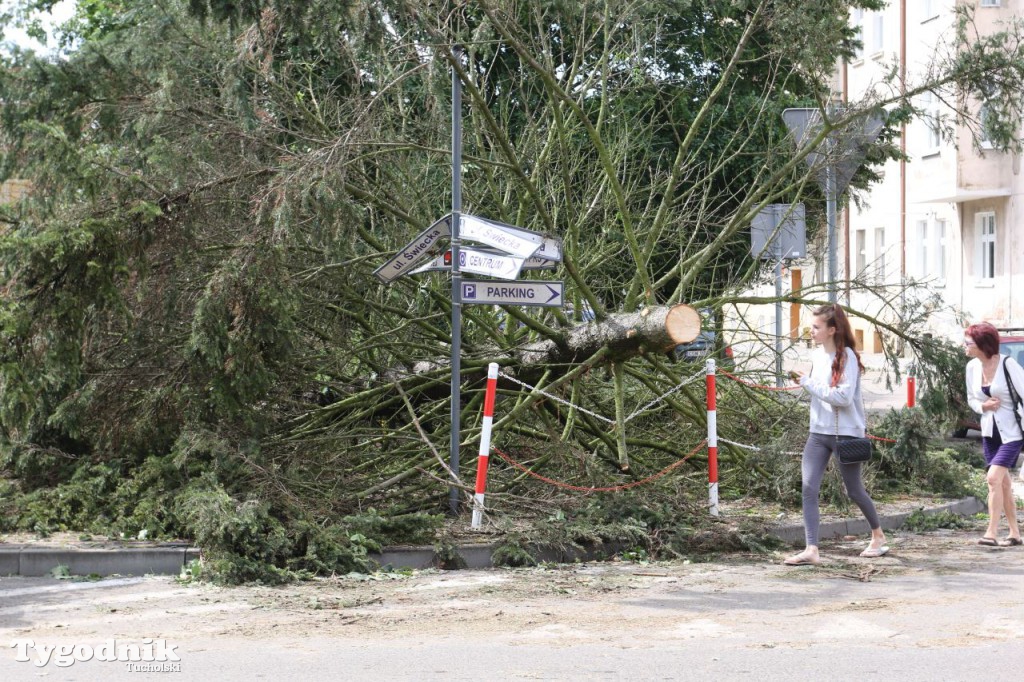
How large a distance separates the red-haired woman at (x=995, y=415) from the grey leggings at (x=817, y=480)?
44.9 inches

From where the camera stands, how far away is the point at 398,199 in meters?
11.1

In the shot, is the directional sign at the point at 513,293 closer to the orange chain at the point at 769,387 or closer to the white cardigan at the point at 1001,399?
the orange chain at the point at 769,387

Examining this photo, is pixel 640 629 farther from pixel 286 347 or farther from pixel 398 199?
pixel 398 199

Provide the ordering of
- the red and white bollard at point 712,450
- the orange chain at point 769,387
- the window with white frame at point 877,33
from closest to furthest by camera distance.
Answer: the red and white bollard at point 712,450, the orange chain at point 769,387, the window with white frame at point 877,33

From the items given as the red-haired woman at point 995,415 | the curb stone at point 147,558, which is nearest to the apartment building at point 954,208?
the red-haired woman at point 995,415

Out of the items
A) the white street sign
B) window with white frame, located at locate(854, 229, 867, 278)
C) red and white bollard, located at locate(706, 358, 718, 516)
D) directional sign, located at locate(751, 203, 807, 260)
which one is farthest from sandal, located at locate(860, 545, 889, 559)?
window with white frame, located at locate(854, 229, 867, 278)

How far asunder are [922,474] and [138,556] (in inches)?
266

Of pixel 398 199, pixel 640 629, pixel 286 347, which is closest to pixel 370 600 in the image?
pixel 640 629

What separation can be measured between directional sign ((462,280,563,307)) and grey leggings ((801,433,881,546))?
6.65ft

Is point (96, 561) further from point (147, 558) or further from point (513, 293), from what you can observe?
point (513, 293)

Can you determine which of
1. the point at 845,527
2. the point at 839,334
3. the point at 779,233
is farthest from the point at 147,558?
the point at 779,233

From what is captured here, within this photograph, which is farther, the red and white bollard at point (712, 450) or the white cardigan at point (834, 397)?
the red and white bollard at point (712, 450)

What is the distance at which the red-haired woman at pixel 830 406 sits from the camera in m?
8.46

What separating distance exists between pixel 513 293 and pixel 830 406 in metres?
2.33
